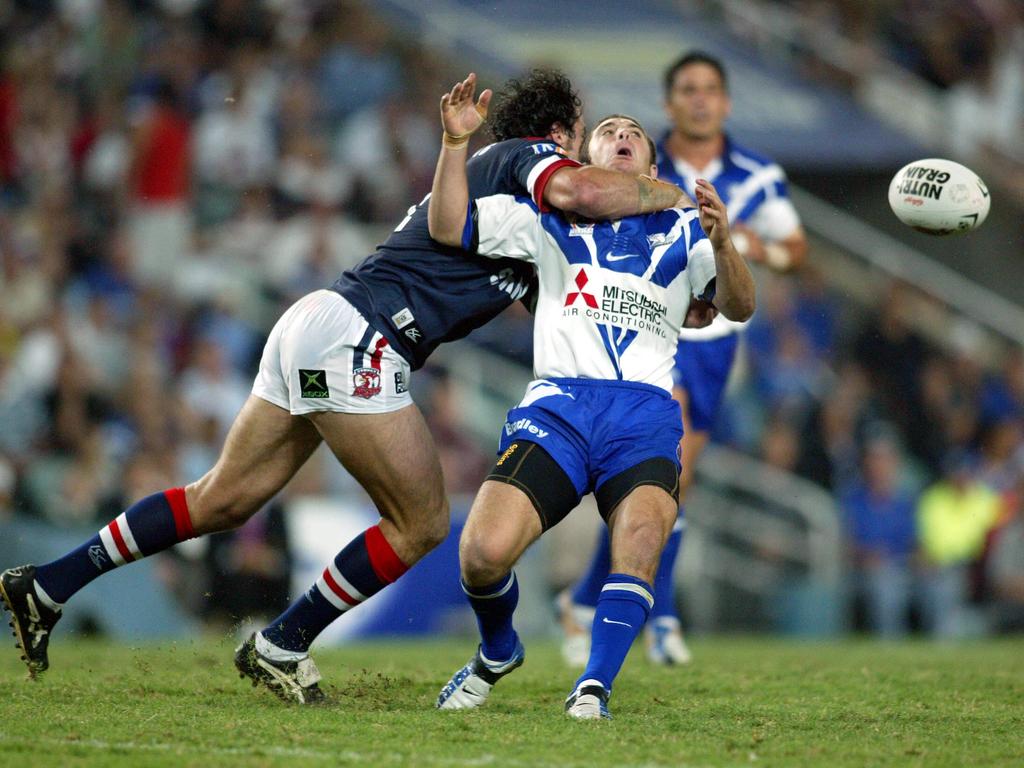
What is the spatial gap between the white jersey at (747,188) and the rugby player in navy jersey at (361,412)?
6.88 ft

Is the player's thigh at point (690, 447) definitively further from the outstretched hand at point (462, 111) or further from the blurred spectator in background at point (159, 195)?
the blurred spectator in background at point (159, 195)

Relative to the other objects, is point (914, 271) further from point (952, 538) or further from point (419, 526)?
point (419, 526)

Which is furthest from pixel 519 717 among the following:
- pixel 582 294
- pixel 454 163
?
pixel 454 163

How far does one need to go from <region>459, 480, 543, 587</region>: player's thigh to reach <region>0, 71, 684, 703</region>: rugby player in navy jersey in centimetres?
44

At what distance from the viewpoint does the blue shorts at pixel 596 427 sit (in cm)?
582

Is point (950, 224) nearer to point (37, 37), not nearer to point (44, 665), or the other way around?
point (44, 665)

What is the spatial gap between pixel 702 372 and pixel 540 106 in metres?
2.22

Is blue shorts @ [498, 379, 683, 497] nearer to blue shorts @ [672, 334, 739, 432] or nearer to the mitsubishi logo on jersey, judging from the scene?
the mitsubishi logo on jersey

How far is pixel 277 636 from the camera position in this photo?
6.16 meters

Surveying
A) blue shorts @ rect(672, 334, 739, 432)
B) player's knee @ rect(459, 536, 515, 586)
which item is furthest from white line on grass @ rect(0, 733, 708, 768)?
blue shorts @ rect(672, 334, 739, 432)

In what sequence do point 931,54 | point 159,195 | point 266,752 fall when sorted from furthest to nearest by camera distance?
point 931,54, point 159,195, point 266,752

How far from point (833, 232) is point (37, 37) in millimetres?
8823

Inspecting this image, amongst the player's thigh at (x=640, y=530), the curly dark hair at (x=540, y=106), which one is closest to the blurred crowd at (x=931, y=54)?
the curly dark hair at (x=540, y=106)

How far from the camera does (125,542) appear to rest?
6398mm
